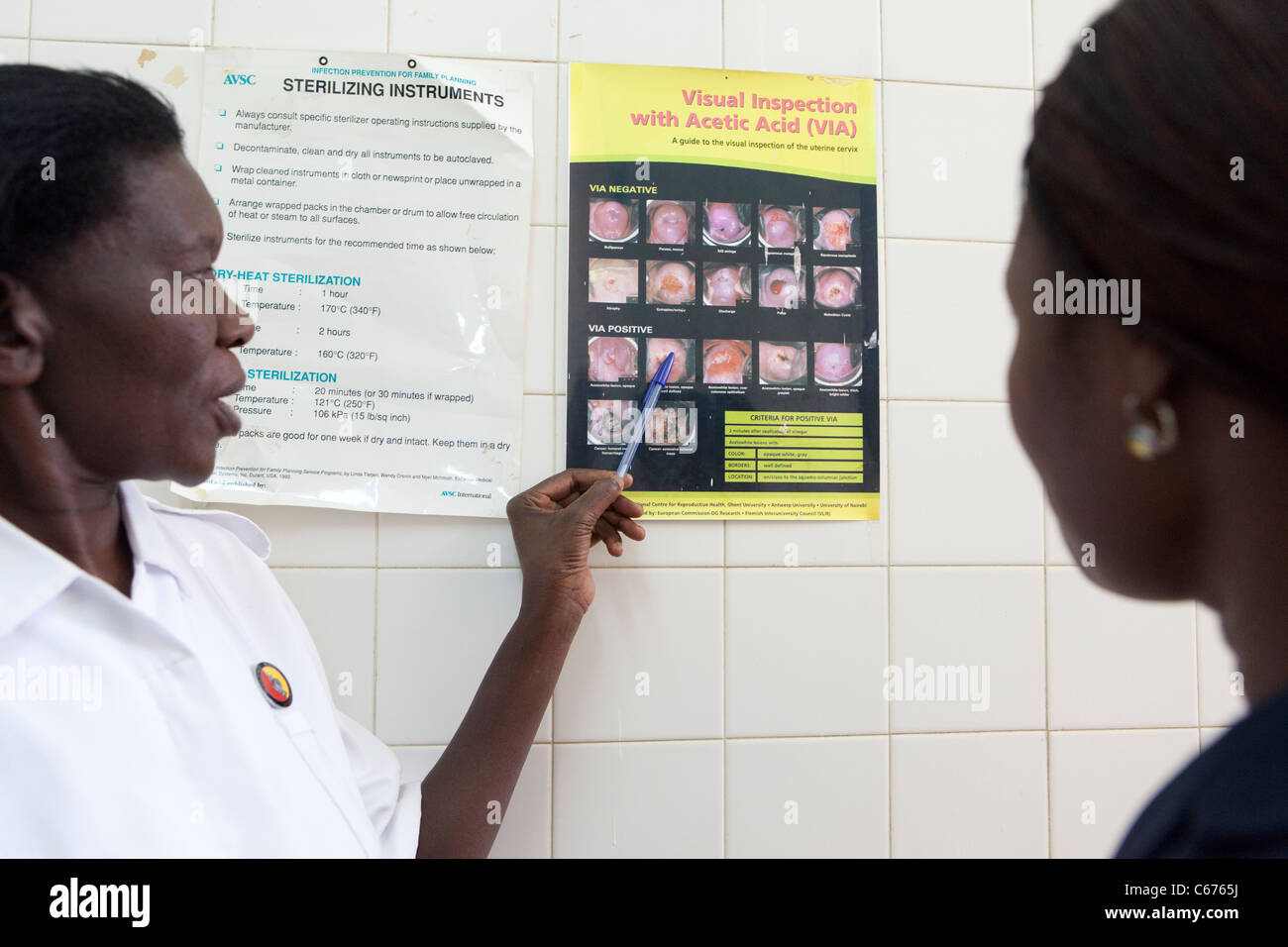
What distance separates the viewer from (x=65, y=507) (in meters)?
0.61

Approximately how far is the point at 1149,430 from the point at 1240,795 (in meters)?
0.17

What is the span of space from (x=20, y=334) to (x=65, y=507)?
0.15 meters

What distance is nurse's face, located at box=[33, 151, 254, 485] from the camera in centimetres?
56

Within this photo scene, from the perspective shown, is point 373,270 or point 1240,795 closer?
point 1240,795

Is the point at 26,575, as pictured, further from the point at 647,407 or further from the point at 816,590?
the point at 816,590

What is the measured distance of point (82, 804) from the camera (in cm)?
53

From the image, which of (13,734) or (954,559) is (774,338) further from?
(13,734)

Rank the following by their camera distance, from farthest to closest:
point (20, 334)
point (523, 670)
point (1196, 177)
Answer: point (523, 670) < point (20, 334) < point (1196, 177)

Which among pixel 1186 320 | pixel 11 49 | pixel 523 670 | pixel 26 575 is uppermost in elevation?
pixel 11 49

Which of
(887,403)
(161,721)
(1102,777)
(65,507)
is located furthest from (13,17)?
(1102,777)

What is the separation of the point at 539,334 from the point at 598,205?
0.17m

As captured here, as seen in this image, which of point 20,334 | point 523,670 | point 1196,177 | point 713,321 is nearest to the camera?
point 1196,177

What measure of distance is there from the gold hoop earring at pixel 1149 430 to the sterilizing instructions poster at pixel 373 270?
0.65 m

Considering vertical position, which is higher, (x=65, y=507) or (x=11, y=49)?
(x=11, y=49)
